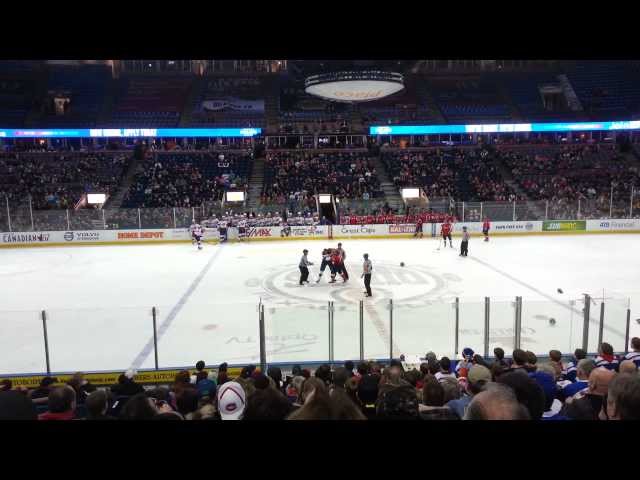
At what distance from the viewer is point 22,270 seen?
18.5 m

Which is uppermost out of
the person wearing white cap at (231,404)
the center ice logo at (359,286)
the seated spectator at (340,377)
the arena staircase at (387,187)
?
the arena staircase at (387,187)

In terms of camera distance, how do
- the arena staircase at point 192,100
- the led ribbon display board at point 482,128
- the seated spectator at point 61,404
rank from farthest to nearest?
the arena staircase at point 192,100
the led ribbon display board at point 482,128
the seated spectator at point 61,404

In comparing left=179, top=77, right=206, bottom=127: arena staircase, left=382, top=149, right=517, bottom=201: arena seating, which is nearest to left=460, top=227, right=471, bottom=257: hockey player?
left=382, top=149, right=517, bottom=201: arena seating

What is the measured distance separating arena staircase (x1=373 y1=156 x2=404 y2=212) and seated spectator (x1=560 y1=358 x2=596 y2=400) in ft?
77.7

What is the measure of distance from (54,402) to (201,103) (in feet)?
140

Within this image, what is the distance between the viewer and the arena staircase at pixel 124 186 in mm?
Result: 30961

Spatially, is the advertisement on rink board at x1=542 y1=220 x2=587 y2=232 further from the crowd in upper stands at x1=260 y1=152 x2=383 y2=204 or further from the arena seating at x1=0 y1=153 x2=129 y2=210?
the arena seating at x1=0 y1=153 x2=129 y2=210

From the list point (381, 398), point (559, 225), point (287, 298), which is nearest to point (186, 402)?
point (381, 398)

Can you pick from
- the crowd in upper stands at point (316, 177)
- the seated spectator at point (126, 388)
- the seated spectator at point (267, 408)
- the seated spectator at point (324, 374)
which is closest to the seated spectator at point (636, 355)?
the seated spectator at point (324, 374)

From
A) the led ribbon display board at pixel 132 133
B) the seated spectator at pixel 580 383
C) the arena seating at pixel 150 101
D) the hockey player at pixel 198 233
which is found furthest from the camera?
the arena seating at pixel 150 101

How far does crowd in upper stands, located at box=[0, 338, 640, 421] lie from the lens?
85.7 inches

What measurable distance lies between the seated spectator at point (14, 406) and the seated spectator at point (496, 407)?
2.04 m

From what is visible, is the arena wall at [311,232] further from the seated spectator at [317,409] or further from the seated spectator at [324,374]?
the seated spectator at [317,409]
